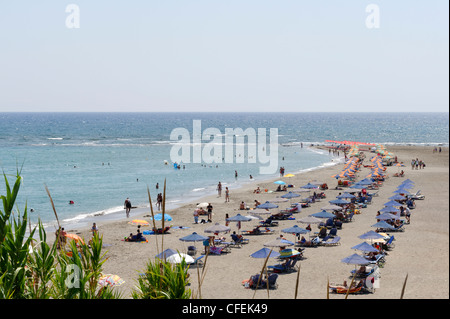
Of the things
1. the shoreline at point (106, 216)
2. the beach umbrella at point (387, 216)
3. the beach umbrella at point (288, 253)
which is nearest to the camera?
the beach umbrella at point (288, 253)

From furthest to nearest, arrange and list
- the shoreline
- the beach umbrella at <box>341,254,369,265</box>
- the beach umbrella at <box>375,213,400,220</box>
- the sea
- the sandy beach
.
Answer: the sea → the shoreline → the beach umbrella at <box>375,213,400,220</box> → the beach umbrella at <box>341,254,369,265</box> → the sandy beach

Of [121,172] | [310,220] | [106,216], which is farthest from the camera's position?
[121,172]

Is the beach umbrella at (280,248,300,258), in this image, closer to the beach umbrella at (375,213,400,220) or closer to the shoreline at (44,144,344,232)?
the beach umbrella at (375,213,400,220)

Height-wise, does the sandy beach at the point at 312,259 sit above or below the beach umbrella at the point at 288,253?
below

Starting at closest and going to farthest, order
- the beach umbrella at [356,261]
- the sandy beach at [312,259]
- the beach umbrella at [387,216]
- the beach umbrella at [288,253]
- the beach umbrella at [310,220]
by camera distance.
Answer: the sandy beach at [312,259]
the beach umbrella at [356,261]
the beach umbrella at [288,253]
the beach umbrella at [310,220]
the beach umbrella at [387,216]

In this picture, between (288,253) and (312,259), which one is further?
(312,259)

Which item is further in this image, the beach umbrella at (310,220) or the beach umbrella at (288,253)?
the beach umbrella at (310,220)

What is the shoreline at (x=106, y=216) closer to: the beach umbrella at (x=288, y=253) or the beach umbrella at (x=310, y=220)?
the beach umbrella at (x=310, y=220)

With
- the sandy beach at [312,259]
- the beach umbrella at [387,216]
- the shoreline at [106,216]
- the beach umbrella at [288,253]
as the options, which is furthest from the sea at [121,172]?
the beach umbrella at [387,216]

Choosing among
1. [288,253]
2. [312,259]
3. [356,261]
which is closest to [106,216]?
[312,259]

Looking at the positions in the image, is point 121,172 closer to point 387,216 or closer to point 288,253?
point 387,216

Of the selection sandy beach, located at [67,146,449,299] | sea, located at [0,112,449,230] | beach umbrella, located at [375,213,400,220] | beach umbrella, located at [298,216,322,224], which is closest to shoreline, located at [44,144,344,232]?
sea, located at [0,112,449,230]

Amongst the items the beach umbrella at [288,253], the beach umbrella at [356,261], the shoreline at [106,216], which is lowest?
the shoreline at [106,216]
